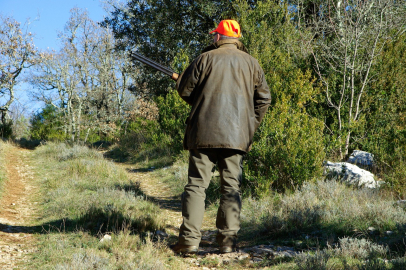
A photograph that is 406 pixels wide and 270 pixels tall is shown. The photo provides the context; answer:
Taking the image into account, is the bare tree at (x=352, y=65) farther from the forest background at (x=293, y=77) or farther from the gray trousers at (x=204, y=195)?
the gray trousers at (x=204, y=195)

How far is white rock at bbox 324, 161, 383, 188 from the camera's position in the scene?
599 cm

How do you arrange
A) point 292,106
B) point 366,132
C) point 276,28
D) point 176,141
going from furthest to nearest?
point 176,141
point 276,28
point 366,132
point 292,106

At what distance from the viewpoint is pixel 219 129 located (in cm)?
362

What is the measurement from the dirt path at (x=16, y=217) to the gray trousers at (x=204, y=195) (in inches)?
67.1

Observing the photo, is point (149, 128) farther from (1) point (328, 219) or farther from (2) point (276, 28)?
(1) point (328, 219)

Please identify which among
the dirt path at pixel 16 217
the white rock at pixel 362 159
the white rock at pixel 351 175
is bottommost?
the dirt path at pixel 16 217

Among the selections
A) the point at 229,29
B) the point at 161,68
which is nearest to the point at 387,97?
the point at 229,29

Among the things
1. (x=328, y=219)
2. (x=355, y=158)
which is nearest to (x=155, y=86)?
(x=355, y=158)

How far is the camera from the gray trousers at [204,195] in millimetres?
3658

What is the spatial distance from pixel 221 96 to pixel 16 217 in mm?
3899

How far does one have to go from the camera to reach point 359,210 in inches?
172

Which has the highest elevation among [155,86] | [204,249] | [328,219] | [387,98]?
[155,86]

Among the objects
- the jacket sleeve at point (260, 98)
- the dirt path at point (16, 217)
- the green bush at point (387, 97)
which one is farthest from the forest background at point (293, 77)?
the dirt path at point (16, 217)

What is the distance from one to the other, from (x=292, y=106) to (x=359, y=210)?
288 cm
